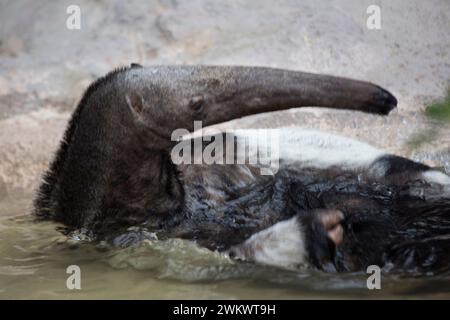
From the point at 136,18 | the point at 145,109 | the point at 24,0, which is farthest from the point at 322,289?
the point at 24,0

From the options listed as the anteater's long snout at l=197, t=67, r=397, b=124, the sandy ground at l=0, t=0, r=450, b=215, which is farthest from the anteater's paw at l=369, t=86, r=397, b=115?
the sandy ground at l=0, t=0, r=450, b=215

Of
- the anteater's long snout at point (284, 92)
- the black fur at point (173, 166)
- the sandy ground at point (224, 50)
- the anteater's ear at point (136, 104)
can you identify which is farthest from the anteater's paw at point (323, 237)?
the sandy ground at point (224, 50)

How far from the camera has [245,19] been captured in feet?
23.4

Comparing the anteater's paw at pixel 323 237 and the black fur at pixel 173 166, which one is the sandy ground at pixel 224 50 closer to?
the black fur at pixel 173 166

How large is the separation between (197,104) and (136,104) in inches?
12.2

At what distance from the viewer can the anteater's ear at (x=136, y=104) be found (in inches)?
151

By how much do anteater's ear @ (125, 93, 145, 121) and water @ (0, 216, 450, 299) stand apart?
2.14 ft

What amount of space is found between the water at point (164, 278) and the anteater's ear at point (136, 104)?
65 centimetres

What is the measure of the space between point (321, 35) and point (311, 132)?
2.41 metres

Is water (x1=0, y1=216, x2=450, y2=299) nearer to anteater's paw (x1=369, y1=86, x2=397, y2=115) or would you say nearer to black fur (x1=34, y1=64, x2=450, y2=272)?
black fur (x1=34, y1=64, x2=450, y2=272)

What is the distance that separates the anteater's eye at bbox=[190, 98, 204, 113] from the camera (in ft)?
12.7

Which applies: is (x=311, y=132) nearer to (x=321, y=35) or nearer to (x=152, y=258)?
(x=152, y=258)

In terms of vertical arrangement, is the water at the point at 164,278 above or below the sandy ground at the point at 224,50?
below

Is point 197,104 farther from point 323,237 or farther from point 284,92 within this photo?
point 323,237
